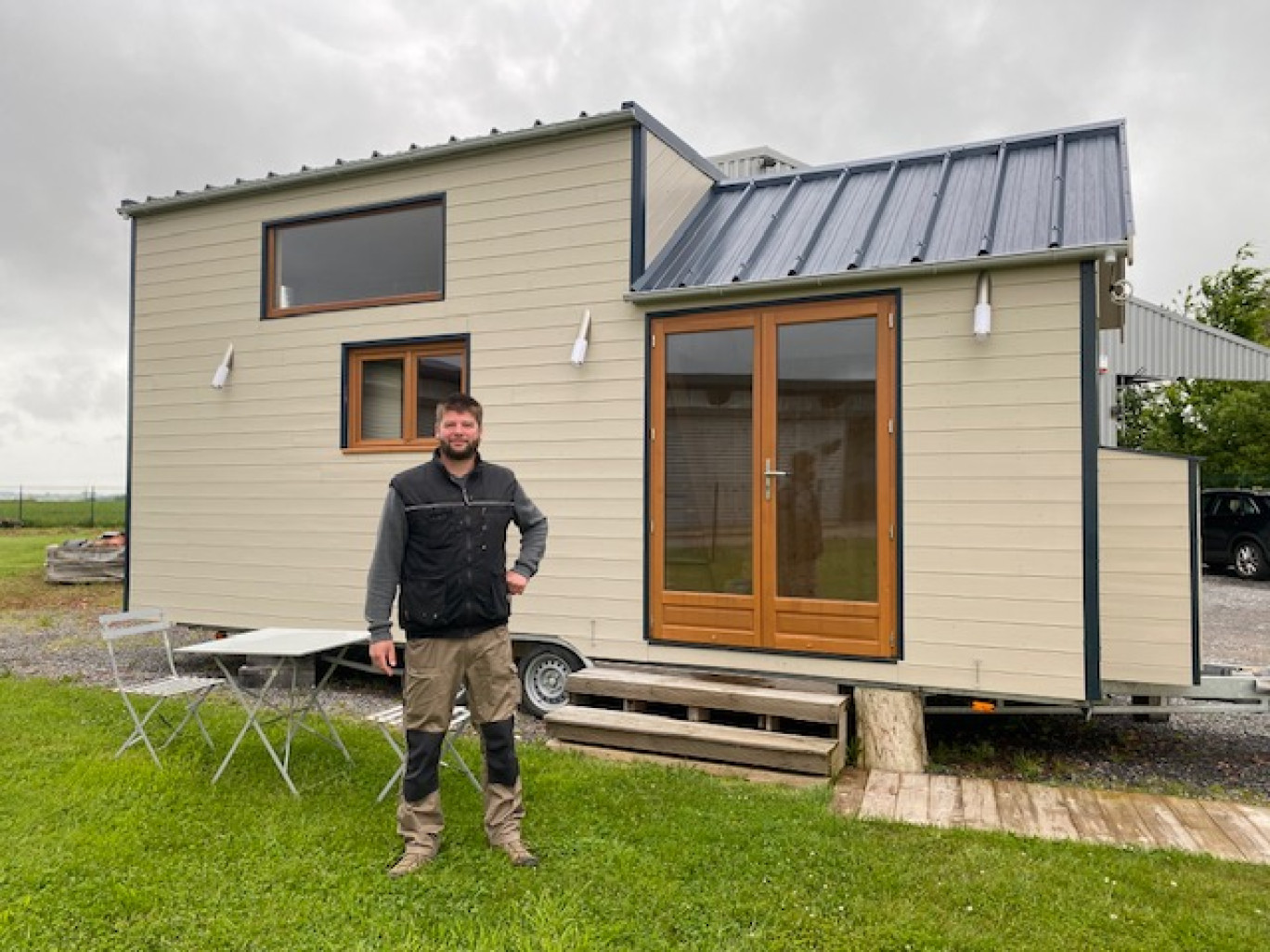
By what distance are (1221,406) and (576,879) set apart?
16360 millimetres

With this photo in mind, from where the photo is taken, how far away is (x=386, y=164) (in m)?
6.23

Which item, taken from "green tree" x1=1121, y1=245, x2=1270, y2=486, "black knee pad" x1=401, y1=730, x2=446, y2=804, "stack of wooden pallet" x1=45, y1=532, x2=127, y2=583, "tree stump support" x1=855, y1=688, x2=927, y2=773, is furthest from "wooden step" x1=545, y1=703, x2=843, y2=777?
"green tree" x1=1121, y1=245, x2=1270, y2=486

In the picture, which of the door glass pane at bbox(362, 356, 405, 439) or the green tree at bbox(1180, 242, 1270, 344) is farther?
the green tree at bbox(1180, 242, 1270, 344)

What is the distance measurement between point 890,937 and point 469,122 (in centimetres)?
1544

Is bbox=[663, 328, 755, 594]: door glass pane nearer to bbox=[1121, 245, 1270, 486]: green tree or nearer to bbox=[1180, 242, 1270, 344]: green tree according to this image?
bbox=[1121, 245, 1270, 486]: green tree

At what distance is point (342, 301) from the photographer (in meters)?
6.46

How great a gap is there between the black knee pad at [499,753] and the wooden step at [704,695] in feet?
5.01

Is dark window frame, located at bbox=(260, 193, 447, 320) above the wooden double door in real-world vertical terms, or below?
above

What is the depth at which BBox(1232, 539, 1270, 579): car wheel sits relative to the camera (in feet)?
41.7

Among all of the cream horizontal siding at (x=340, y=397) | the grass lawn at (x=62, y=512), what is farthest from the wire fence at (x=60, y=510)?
the cream horizontal siding at (x=340, y=397)

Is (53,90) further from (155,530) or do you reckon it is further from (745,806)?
(745,806)

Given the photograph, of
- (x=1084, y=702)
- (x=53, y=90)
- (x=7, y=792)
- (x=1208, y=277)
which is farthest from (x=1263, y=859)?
(x=1208, y=277)

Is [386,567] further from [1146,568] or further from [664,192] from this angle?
[1146,568]

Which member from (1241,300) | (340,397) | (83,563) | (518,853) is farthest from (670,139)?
(1241,300)
